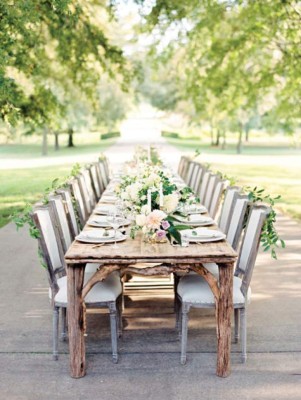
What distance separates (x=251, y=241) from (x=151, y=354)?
4.08 ft

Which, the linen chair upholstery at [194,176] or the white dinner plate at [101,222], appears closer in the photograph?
the white dinner plate at [101,222]

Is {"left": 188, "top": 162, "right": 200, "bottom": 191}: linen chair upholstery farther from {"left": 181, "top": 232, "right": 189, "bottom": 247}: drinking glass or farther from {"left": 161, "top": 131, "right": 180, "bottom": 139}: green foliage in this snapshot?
{"left": 161, "top": 131, "right": 180, "bottom": 139}: green foliage

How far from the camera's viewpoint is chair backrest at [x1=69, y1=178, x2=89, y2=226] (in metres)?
7.81

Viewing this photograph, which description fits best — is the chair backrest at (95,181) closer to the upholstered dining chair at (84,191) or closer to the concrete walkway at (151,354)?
the upholstered dining chair at (84,191)

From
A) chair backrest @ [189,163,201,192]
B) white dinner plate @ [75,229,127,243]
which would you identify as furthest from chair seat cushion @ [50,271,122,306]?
chair backrest @ [189,163,201,192]

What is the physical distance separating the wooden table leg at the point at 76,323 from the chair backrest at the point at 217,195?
3.54 metres

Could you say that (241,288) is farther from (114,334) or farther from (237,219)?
(114,334)

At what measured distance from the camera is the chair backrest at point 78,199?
7811 millimetres

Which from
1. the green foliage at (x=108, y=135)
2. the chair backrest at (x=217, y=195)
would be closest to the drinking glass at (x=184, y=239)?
the chair backrest at (x=217, y=195)

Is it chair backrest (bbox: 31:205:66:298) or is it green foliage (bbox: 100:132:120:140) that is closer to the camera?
chair backrest (bbox: 31:205:66:298)

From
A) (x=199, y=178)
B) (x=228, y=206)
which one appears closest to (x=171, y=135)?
(x=199, y=178)

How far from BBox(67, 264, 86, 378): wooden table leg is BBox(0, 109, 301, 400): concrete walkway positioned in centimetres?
10

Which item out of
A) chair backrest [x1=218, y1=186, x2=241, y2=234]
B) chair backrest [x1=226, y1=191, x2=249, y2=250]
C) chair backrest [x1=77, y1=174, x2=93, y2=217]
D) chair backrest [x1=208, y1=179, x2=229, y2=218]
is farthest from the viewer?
chair backrest [x1=77, y1=174, x2=93, y2=217]

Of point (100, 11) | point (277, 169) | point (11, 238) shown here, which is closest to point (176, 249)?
point (11, 238)
